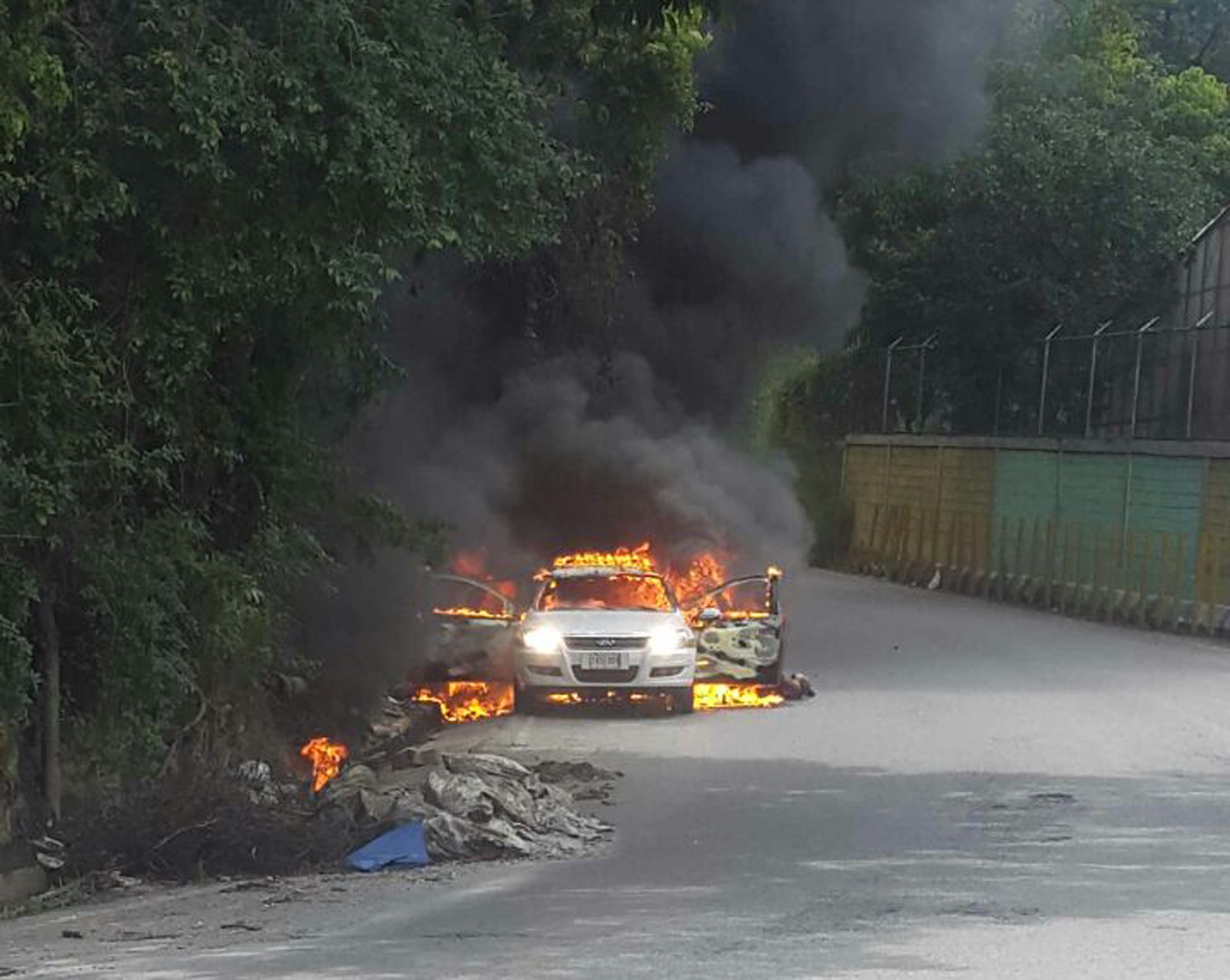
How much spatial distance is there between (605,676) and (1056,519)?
18.1m

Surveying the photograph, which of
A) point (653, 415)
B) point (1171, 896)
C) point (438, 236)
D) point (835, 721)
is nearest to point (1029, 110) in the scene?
point (653, 415)

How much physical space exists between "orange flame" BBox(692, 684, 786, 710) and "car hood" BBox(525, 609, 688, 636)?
2.80 feet

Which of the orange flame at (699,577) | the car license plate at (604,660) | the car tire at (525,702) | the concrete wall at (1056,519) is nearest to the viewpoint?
the car license plate at (604,660)

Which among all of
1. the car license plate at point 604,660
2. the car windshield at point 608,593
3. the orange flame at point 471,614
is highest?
the car windshield at point 608,593

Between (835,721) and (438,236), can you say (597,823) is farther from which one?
(835,721)

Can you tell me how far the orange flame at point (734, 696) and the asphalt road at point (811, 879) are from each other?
2.50ft

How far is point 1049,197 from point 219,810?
91.4 feet

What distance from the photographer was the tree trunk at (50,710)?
42.2ft

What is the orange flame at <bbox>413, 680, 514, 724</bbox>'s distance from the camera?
1967cm

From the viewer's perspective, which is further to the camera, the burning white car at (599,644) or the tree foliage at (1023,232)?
the tree foliage at (1023,232)

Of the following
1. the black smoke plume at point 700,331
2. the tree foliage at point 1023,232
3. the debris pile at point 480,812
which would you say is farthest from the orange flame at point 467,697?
the tree foliage at point 1023,232

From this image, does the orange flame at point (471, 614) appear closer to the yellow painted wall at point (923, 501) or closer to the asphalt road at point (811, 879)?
the asphalt road at point (811, 879)

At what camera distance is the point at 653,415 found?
30078mm

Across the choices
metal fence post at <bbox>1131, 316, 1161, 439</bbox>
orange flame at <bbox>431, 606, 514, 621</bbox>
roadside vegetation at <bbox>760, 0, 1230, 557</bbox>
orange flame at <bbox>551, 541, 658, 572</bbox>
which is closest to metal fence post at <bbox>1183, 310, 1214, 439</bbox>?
metal fence post at <bbox>1131, 316, 1161, 439</bbox>
